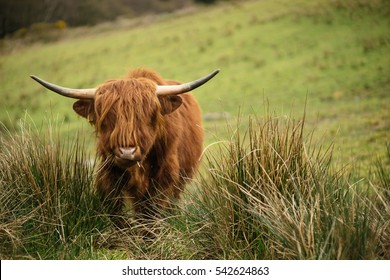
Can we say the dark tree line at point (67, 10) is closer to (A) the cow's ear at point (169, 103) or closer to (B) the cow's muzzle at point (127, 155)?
(A) the cow's ear at point (169, 103)

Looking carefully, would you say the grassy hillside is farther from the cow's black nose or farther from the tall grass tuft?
the cow's black nose

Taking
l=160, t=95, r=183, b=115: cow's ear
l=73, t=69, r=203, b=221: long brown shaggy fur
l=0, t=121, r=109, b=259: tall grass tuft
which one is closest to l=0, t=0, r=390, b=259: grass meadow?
l=0, t=121, r=109, b=259: tall grass tuft

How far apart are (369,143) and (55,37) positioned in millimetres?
4624

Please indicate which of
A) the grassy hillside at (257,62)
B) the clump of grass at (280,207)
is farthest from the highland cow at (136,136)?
Result: the clump of grass at (280,207)

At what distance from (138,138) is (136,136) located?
0.03 meters

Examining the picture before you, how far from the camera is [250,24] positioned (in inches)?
608

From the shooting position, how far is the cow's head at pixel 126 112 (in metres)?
4.82

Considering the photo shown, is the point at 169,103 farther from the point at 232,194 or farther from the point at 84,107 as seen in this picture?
the point at 232,194

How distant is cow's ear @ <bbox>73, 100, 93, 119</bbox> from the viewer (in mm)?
5293

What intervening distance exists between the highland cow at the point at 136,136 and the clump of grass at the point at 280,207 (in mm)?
573


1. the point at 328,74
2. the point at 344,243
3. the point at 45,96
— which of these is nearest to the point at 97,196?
the point at 344,243

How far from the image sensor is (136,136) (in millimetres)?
4867

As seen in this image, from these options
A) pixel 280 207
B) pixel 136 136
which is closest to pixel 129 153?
pixel 136 136
